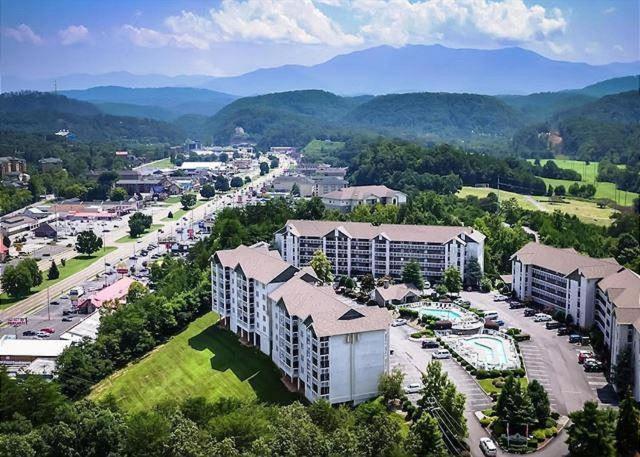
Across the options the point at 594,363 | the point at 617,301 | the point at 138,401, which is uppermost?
the point at 617,301

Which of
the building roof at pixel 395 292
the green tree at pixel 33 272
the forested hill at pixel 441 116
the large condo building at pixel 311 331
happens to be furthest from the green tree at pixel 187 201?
the forested hill at pixel 441 116

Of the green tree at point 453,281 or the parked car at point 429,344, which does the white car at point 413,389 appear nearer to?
the parked car at point 429,344

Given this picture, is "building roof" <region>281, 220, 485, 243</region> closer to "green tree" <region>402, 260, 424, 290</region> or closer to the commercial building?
"green tree" <region>402, 260, 424, 290</region>

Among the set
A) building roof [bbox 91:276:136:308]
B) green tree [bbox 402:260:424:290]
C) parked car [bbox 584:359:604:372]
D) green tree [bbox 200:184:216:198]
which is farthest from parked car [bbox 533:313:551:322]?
green tree [bbox 200:184:216:198]

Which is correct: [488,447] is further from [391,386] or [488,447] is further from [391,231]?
[391,231]

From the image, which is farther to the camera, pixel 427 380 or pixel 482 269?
pixel 482 269

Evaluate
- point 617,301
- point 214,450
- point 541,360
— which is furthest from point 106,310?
point 617,301

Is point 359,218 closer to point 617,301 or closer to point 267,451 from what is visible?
point 617,301
